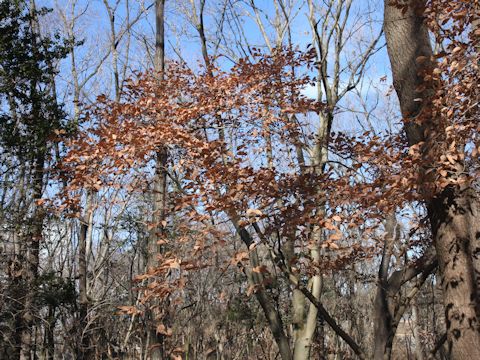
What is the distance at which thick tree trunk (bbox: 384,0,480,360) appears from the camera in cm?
301

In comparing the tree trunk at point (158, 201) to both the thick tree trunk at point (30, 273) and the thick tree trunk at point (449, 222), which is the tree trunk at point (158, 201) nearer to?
the thick tree trunk at point (449, 222)

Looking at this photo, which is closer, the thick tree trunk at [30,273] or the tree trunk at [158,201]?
the tree trunk at [158,201]

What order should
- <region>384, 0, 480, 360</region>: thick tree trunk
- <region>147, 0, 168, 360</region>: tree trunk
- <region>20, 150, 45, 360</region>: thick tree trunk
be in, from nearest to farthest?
1. <region>384, 0, 480, 360</region>: thick tree trunk
2. <region>147, 0, 168, 360</region>: tree trunk
3. <region>20, 150, 45, 360</region>: thick tree trunk

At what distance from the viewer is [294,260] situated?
3.97 metres

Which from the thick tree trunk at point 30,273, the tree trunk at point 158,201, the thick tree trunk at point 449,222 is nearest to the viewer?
the thick tree trunk at point 449,222

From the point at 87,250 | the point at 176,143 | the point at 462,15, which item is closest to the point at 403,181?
the point at 462,15

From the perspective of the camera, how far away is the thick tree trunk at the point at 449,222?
3014 mm

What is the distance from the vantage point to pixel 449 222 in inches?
127

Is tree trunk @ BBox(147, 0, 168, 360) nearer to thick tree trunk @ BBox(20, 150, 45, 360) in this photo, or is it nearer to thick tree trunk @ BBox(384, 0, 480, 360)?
thick tree trunk @ BBox(384, 0, 480, 360)

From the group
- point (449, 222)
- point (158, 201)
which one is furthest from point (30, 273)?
point (449, 222)

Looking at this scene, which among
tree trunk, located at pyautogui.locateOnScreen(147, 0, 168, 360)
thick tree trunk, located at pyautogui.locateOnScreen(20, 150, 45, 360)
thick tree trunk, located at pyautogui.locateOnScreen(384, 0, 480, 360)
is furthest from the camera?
thick tree trunk, located at pyautogui.locateOnScreen(20, 150, 45, 360)

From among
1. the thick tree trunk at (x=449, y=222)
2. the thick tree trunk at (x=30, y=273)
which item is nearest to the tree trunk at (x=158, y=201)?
the thick tree trunk at (x=449, y=222)

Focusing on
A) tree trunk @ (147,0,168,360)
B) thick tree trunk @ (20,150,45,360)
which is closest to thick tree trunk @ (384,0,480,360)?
tree trunk @ (147,0,168,360)

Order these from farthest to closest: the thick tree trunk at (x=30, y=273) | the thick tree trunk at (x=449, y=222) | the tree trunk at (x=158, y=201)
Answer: the thick tree trunk at (x=30, y=273)
the tree trunk at (x=158, y=201)
the thick tree trunk at (x=449, y=222)
